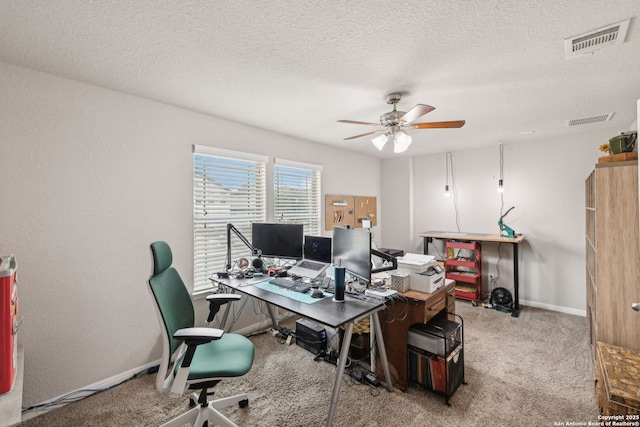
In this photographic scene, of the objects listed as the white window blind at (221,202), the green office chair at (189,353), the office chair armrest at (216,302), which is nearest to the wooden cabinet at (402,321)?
the green office chair at (189,353)

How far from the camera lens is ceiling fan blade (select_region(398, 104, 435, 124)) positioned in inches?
76.3

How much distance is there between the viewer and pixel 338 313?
71.2 inches

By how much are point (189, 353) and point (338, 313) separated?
2.96ft

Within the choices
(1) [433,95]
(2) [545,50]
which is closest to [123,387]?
(1) [433,95]

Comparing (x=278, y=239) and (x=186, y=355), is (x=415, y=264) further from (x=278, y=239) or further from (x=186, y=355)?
(x=186, y=355)

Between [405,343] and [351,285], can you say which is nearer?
[405,343]

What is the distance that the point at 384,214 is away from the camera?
18.1 ft

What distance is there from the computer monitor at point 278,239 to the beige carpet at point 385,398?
1.00 meters

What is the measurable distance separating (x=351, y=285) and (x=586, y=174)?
3.68 meters

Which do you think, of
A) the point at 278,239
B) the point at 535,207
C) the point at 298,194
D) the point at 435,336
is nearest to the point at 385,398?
the point at 435,336

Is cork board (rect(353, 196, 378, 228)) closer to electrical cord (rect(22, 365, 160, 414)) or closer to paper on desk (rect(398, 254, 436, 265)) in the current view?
paper on desk (rect(398, 254, 436, 265))

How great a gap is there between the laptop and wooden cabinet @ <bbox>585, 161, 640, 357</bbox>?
2.13 m

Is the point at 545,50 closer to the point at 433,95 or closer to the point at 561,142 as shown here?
the point at 433,95

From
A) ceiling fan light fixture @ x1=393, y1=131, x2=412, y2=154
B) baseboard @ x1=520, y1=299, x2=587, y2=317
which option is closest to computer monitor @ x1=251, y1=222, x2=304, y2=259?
ceiling fan light fixture @ x1=393, y1=131, x2=412, y2=154
